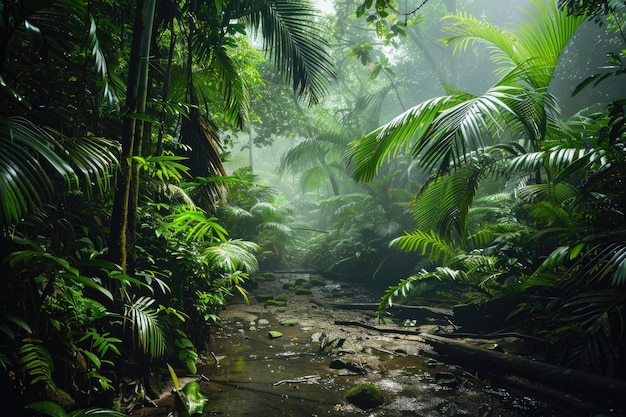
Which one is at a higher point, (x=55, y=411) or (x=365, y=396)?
(x=55, y=411)

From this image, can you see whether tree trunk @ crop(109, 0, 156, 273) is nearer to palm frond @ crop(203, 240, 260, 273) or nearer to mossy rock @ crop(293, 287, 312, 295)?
palm frond @ crop(203, 240, 260, 273)

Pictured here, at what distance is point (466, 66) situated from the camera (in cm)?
1759

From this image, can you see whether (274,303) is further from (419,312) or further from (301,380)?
(301,380)

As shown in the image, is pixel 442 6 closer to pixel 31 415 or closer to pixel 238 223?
pixel 238 223

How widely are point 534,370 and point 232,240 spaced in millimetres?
2910

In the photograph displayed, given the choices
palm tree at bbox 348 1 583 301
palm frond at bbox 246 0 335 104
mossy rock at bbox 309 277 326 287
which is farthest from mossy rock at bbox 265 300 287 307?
palm frond at bbox 246 0 335 104

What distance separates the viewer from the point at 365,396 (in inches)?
112

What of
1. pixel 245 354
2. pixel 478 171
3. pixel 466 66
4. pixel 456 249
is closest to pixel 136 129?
pixel 245 354

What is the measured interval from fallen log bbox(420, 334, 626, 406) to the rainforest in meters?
0.01

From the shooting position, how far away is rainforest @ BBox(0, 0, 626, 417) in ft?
5.80

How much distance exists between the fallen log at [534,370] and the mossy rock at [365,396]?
1035mm

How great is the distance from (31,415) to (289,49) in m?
3.63

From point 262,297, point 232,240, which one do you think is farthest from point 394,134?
point 262,297

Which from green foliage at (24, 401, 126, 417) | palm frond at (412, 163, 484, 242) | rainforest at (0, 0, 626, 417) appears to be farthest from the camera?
palm frond at (412, 163, 484, 242)
